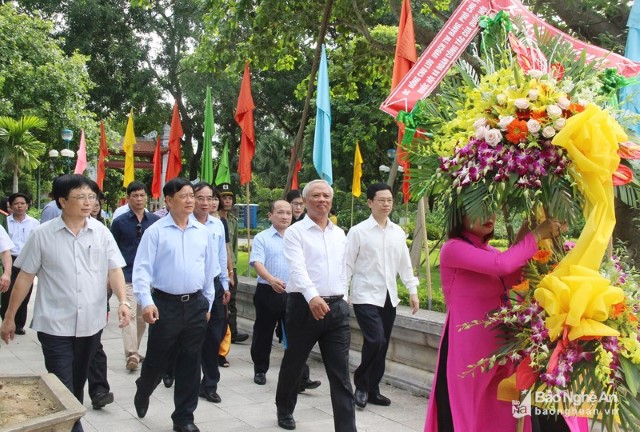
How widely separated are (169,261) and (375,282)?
5.83 ft

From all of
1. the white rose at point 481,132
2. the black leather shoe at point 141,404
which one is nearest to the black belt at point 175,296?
the black leather shoe at point 141,404

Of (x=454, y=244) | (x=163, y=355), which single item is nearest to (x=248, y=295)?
(x=163, y=355)

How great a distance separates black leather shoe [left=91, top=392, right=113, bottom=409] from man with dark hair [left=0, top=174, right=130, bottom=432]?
120 centimetres

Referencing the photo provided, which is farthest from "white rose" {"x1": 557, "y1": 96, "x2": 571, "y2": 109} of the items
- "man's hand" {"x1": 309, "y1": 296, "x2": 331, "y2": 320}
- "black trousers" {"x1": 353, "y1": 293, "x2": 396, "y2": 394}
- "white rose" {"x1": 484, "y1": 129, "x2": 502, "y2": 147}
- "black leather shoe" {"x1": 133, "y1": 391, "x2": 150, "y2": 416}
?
"black leather shoe" {"x1": 133, "y1": 391, "x2": 150, "y2": 416}

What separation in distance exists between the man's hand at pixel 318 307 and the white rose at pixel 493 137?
1.99 metres

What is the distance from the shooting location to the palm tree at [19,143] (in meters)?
18.9

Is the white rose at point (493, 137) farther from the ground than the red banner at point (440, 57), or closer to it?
closer to it

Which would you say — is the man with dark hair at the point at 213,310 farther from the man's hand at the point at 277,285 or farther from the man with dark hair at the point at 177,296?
the man with dark hair at the point at 177,296

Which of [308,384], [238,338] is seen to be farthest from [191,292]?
[238,338]

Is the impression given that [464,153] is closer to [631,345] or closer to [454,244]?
[454,244]

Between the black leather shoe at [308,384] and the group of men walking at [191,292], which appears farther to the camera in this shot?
the black leather shoe at [308,384]

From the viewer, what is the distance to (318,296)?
482 centimetres

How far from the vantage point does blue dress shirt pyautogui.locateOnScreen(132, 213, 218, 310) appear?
16.8ft

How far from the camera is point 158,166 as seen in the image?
637 inches
